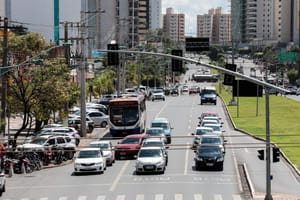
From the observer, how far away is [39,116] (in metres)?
53.2

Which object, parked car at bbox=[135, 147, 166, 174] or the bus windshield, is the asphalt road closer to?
parked car at bbox=[135, 147, 166, 174]

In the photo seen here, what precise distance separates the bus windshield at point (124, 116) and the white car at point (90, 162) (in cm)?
1619

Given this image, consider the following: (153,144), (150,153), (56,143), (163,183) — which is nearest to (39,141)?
(56,143)

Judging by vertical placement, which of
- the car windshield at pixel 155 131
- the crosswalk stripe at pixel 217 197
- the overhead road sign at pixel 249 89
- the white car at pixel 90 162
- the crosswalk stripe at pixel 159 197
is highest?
the overhead road sign at pixel 249 89

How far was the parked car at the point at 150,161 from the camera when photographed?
39.4 meters

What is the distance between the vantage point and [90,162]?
1581 inches

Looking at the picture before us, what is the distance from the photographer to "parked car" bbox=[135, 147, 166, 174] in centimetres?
3938

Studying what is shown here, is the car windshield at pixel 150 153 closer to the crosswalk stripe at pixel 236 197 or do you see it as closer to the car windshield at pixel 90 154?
the car windshield at pixel 90 154

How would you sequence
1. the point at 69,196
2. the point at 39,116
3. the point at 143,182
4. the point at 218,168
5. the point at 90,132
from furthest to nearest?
1. the point at 90,132
2. the point at 39,116
3. the point at 218,168
4. the point at 143,182
5. the point at 69,196

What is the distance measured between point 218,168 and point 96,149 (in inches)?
269

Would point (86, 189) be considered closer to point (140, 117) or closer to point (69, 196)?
point (69, 196)

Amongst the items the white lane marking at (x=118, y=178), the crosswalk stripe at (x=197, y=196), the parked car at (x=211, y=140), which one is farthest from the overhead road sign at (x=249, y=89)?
the crosswalk stripe at (x=197, y=196)

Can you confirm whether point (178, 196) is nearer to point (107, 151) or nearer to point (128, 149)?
point (107, 151)

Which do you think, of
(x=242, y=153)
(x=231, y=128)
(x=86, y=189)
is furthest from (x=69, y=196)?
(x=231, y=128)
